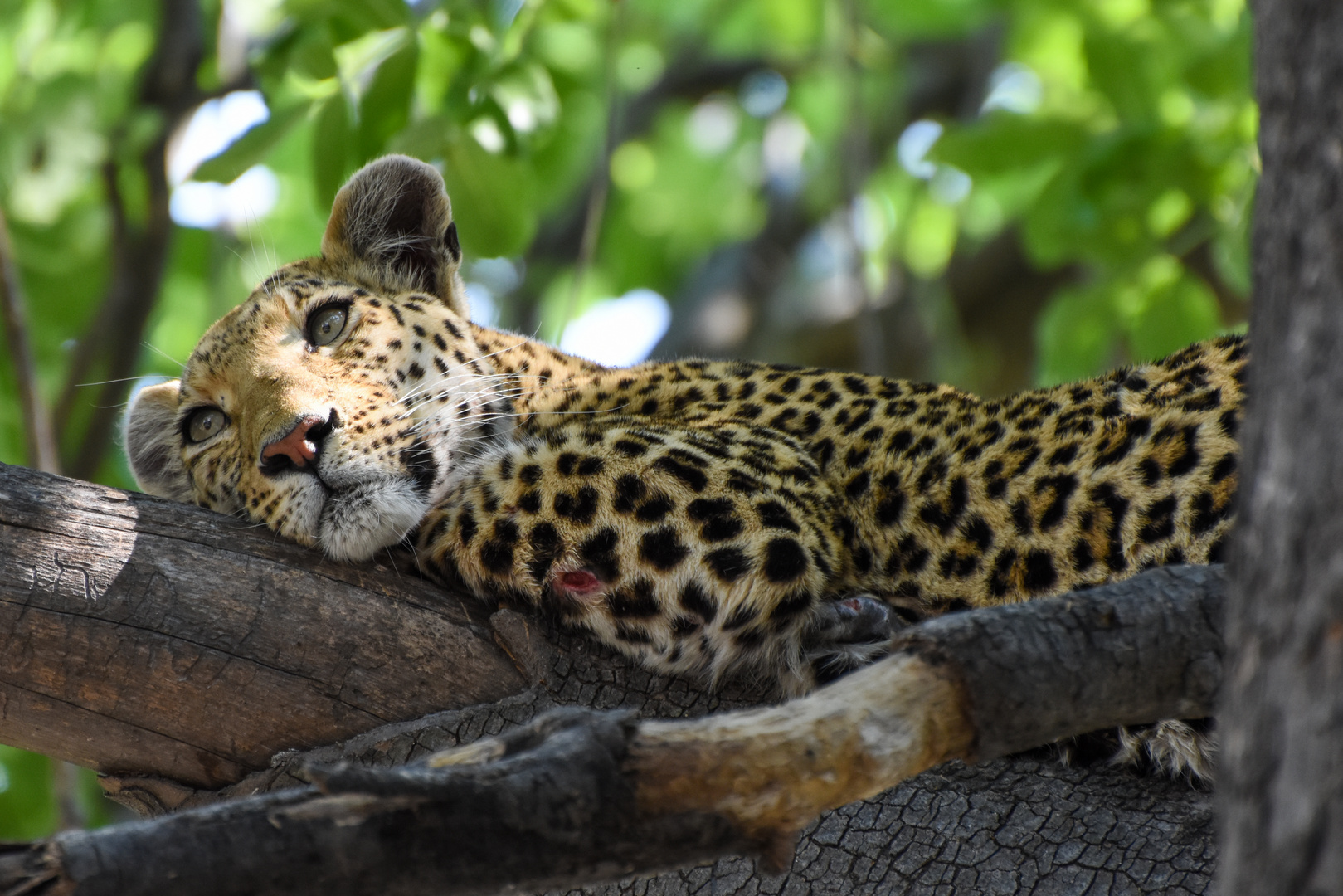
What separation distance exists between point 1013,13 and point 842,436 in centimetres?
664

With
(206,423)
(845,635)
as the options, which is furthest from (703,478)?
(206,423)

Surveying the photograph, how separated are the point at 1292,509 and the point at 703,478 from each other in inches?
109

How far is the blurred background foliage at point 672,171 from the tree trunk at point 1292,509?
3.76 meters

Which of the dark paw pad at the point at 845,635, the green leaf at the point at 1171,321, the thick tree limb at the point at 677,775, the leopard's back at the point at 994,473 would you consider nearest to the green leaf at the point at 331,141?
the leopard's back at the point at 994,473

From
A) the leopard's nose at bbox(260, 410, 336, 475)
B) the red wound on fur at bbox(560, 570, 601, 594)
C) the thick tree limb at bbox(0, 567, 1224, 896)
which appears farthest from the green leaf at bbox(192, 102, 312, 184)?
the thick tree limb at bbox(0, 567, 1224, 896)

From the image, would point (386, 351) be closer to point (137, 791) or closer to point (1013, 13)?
point (137, 791)

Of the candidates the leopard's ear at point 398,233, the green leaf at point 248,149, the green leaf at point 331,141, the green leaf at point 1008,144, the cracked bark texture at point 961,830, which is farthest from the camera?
the green leaf at point 1008,144

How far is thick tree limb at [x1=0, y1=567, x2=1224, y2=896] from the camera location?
1.91 metres

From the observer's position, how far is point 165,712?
11.4 ft

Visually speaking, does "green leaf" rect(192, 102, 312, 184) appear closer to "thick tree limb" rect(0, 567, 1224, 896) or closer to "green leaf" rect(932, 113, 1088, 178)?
"green leaf" rect(932, 113, 1088, 178)

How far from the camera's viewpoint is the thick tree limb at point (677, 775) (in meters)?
1.91

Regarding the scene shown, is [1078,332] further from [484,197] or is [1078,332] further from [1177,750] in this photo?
[1177,750]

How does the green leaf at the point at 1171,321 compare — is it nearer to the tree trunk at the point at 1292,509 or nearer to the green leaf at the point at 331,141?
the green leaf at the point at 331,141

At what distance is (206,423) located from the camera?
4863 millimetres
